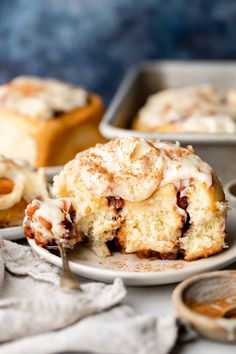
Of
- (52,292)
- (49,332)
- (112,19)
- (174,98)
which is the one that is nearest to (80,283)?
(52,292)

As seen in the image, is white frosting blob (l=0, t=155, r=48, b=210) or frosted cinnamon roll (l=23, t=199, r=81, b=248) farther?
white frosting blob (l=0, t=155, r=48, b=210)

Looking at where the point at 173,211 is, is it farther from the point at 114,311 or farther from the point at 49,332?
the point at 49,332

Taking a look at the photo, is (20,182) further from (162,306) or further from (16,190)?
(162,306)

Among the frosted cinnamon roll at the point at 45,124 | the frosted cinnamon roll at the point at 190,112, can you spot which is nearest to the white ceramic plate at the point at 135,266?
the frosted cinnamon roll at the point at 190,112

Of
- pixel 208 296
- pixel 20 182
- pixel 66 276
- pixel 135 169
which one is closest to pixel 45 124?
pixel 20 182

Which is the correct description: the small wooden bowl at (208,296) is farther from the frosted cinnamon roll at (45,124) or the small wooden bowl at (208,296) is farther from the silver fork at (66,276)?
Result: the frosted cinnamon roll at (45,124)

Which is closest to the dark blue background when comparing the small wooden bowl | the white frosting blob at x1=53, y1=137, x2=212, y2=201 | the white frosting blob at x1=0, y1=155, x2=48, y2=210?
the white frosting blob at x1=0, y1=155, x2=48, y2=210

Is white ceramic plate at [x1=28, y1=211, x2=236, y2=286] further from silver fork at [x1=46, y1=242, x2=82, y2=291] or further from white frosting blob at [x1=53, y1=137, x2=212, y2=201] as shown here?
white frosting blob at [x1=53, y1=137, x2=212, y2=201]
